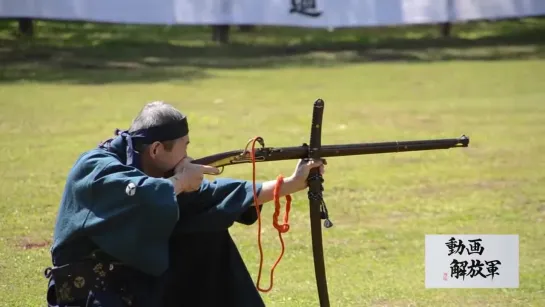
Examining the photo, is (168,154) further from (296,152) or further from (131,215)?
(296,152)

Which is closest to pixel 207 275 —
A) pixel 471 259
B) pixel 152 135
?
pixel 152 135

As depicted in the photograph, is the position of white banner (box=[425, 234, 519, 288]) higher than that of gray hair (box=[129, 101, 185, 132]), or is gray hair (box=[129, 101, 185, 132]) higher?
gray hair (box=[129, 101, 185, 132])

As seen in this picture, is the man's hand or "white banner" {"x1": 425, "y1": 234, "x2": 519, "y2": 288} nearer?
the man's hand

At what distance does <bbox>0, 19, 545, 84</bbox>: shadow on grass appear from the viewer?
61.1 ft

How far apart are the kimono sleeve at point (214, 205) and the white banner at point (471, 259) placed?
4.58ft

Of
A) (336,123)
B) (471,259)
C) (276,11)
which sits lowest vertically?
(471,259)

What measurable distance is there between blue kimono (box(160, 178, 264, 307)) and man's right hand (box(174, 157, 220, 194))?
0.71 feet

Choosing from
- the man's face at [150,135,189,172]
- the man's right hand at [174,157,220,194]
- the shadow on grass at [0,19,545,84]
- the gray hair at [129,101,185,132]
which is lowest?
the man's right hand at [174,157,220,194]

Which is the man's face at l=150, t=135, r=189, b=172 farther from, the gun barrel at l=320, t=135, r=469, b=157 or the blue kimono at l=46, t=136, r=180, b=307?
the gun barrel at l=320, t=135, r=469, b=157

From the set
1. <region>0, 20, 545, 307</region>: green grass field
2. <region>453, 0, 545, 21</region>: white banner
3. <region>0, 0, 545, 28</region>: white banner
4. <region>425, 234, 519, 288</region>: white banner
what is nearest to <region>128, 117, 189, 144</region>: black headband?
<region>425, 234, 519, 288</region>: white banner

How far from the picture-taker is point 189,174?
4500 mm

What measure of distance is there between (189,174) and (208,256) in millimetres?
566

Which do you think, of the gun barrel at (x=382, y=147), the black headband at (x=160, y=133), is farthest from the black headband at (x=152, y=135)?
the gun barrel at (x=382, y=147)

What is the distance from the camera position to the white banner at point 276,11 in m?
19.8
